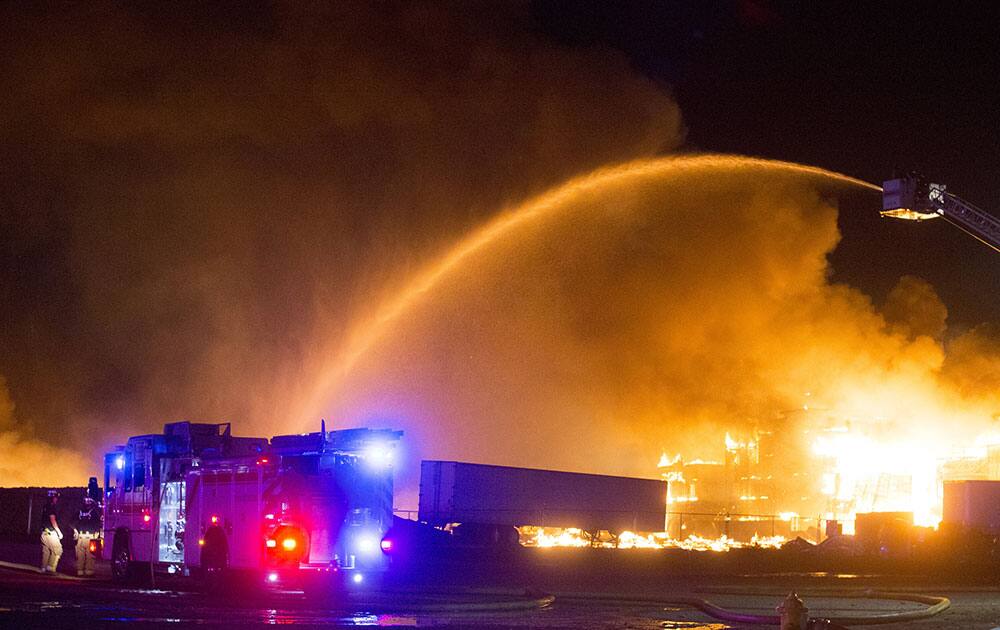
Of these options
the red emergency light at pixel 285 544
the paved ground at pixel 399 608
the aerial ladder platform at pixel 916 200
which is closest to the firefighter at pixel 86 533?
the paved ground at pixel 399 608

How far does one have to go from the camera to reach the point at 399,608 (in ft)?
62.3

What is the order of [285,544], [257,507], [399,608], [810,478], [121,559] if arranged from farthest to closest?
[810,478] → [121,559] → [257,507] → [285,544] → [399,608]

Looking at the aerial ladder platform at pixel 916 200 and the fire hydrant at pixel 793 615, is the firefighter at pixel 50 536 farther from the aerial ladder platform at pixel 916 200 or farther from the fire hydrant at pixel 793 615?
the aerial ladder platform at pixel 916 200

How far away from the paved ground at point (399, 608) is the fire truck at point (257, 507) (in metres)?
0.77

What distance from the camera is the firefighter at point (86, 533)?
90.1ft

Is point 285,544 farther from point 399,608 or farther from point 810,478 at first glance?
point 810,478

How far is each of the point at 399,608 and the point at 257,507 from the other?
3.92 metres

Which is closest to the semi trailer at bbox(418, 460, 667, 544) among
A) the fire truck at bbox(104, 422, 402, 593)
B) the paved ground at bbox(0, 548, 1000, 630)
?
the fire truck at bbox(104, 422, 402, 593)

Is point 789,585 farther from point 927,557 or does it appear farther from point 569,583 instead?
point 927,557

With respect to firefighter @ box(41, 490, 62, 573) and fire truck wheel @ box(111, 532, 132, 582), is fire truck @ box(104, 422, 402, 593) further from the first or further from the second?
firefighter @ box(41, 490, 62, 573)

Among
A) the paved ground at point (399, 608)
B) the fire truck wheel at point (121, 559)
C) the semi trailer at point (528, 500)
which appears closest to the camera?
the paved ground at point (399, 608)

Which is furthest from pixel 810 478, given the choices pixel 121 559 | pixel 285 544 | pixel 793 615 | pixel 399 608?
pixel 793 615

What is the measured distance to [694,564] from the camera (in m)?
32.5

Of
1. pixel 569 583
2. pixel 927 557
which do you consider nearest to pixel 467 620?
pixel 569 583
